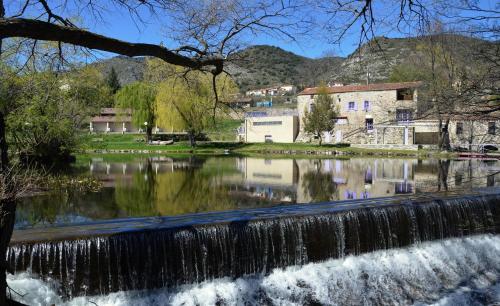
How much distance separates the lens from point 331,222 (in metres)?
9.37

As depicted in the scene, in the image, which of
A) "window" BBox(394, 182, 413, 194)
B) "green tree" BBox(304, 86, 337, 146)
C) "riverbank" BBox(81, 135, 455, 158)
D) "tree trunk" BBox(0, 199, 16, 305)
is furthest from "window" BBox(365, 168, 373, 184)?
"tree trunk" BBox(0, 199, 16, 305)

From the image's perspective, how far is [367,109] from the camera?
42.7 meters

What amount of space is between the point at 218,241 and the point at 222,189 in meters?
8.16

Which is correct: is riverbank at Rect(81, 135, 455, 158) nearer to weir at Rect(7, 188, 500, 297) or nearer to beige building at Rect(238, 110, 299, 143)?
beige building at Rect(238, 110, 299, 143)

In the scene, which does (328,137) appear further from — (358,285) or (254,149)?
(358,285)

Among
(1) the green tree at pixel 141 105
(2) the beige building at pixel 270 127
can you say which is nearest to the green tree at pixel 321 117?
(2) the beige building at pixel 270 127

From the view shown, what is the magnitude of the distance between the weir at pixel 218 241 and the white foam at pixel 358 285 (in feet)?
0.63

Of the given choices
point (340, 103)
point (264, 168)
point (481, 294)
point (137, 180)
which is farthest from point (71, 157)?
point (340, 103)

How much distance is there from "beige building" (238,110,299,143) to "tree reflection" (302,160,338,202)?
2238 cm

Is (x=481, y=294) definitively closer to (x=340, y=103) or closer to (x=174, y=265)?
(x=174, y=265)

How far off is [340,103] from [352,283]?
37.1m

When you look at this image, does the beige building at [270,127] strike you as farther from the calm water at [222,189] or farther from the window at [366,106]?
the calm water at [222,189]

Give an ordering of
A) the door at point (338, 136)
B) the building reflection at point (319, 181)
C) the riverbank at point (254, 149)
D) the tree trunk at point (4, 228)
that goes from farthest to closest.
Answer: the door at point (338, 136), the riverbank at point (254, 149), the building reflection at point (319, 181), the tree trunk at point (4, 228)

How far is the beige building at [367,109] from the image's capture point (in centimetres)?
3916
